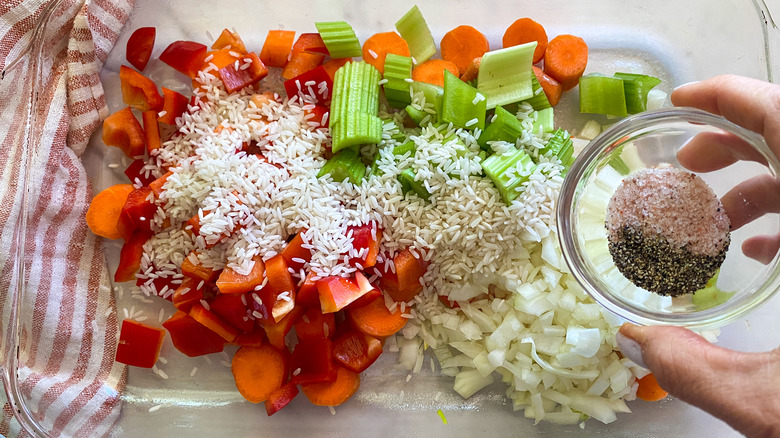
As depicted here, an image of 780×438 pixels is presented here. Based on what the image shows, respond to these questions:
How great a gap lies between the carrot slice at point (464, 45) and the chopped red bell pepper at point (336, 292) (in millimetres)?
646

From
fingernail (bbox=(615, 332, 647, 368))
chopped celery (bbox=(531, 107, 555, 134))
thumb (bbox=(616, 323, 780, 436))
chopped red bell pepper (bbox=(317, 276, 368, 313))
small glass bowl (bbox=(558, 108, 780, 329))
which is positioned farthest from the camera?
chopped celery (bbox=(531, 107, 555, 134))

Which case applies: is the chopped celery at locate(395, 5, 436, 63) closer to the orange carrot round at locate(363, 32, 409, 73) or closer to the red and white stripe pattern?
the orange carrot round at locate(363, 32, 409, 73)

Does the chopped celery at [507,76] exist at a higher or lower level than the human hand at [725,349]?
Answer: higher

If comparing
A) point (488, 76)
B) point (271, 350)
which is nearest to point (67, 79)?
point (271, 350)

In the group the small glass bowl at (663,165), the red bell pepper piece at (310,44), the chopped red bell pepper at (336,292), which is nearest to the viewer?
the small glass bowl at (663,165)

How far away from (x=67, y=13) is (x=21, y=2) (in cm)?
10

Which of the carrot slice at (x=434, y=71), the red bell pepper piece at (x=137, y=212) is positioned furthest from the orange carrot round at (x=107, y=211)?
the carrot slice at (x=434, y=71)

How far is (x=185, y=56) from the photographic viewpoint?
1567mm

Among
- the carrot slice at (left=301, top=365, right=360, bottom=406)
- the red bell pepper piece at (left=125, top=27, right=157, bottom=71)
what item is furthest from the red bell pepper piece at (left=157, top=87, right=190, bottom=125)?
the carrot slice at (left=301, top=365, right=360, bottom=406)

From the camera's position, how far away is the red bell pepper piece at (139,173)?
1.54 meters

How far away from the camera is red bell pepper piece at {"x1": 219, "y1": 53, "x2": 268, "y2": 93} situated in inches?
59.2

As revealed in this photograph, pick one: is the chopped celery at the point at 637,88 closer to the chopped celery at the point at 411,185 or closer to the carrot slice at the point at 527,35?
the carrot slice at the point at 527,35

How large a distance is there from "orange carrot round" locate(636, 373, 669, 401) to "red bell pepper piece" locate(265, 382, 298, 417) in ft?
2.90

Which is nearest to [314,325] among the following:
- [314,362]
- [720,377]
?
[314,362]
